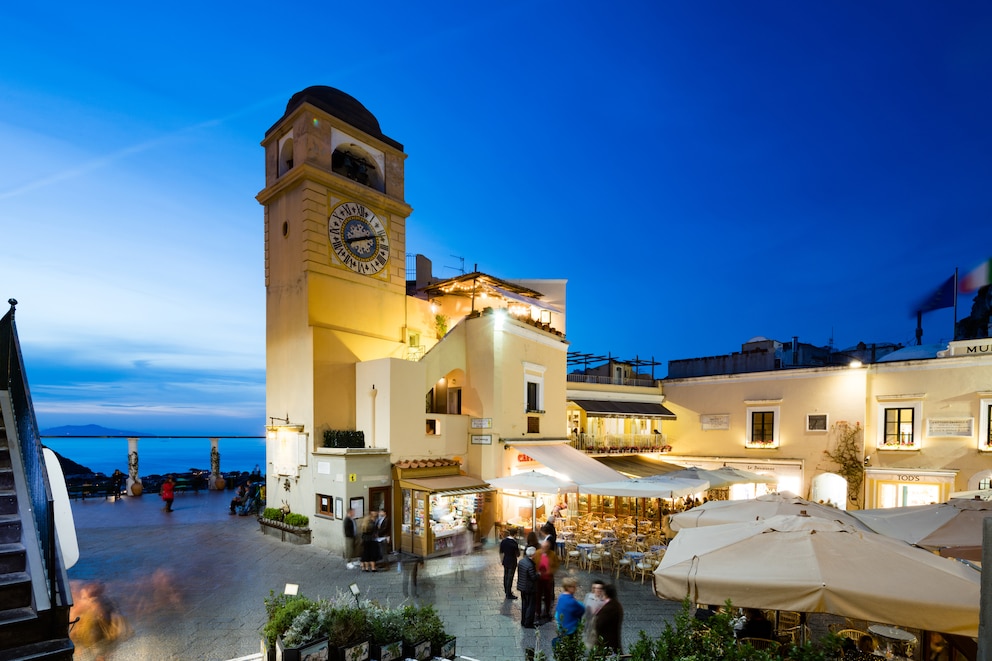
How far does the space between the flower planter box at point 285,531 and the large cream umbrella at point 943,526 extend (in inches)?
543

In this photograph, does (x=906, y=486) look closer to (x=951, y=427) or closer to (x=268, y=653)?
(x=951, y=427)

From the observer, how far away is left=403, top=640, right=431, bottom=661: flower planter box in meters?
6.32

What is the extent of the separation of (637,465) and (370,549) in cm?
1327

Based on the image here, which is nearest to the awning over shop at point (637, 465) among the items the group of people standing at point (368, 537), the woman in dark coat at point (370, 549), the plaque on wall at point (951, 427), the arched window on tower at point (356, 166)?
the plaque on wall at point (951, 427)

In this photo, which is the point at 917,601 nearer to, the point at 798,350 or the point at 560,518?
the point at 560,518

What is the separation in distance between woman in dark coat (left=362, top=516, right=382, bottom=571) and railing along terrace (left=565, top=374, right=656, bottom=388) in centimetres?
1427

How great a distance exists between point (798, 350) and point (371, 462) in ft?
75.6

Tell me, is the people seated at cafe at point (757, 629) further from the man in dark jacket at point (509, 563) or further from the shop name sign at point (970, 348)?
the shop name sign at point (970, 348)

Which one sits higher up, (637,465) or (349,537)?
(349,537)

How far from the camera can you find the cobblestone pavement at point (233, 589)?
8.35 m

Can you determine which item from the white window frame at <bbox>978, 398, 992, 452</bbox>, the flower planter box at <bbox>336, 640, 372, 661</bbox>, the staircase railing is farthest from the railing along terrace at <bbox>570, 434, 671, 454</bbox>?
the staircase railing

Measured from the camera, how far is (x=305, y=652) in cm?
574

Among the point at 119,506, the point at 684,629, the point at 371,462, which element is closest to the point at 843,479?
the point at 371,462

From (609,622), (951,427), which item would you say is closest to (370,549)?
(609,622)
